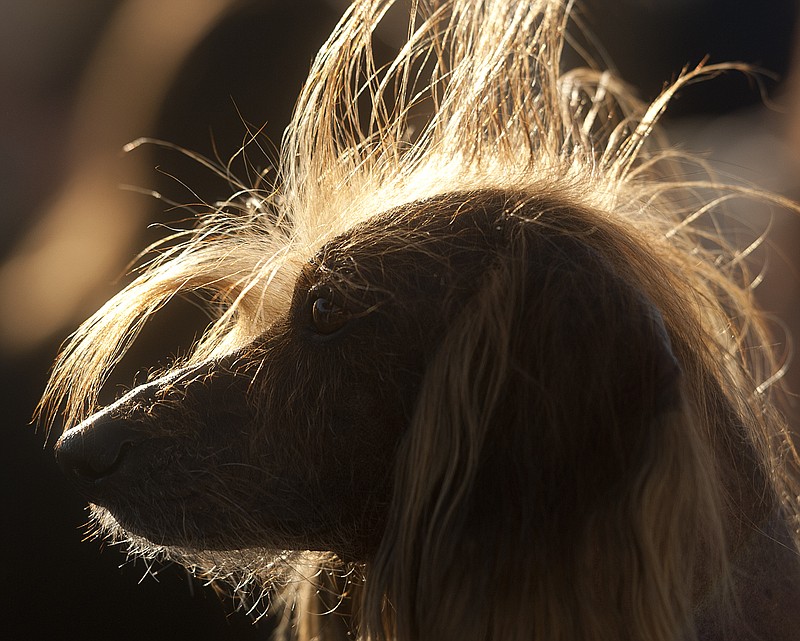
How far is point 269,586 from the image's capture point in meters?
1.14

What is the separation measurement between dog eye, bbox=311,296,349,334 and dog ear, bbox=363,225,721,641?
11 centimetres

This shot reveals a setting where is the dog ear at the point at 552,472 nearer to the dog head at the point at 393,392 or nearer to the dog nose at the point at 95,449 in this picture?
the dog head at the point at 393,392

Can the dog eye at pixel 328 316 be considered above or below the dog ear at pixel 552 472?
above

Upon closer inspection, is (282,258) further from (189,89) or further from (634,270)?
(189,89)

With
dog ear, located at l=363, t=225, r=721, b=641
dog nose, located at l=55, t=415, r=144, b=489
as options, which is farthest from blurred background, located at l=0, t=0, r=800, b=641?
dog ear, located at l=363, t=225, r=721, b=641

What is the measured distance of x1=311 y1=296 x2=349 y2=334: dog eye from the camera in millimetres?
895

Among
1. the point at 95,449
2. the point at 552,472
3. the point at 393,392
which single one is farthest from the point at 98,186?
the point at 552,472

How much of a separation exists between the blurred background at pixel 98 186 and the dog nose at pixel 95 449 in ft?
2.02

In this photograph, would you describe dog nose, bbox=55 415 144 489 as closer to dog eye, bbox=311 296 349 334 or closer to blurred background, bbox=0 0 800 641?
dog eye, bbox=311 296 349 334

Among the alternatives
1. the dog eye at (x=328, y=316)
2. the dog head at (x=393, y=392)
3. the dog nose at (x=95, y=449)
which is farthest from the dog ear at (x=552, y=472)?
the dog nose at (x=95, y=449)

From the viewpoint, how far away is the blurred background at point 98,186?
1595 millimetres

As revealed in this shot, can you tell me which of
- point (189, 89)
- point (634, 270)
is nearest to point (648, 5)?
point (189, 89)

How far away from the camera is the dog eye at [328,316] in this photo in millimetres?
895

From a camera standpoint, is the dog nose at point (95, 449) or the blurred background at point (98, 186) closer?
the dog nose at point (95, 449)
